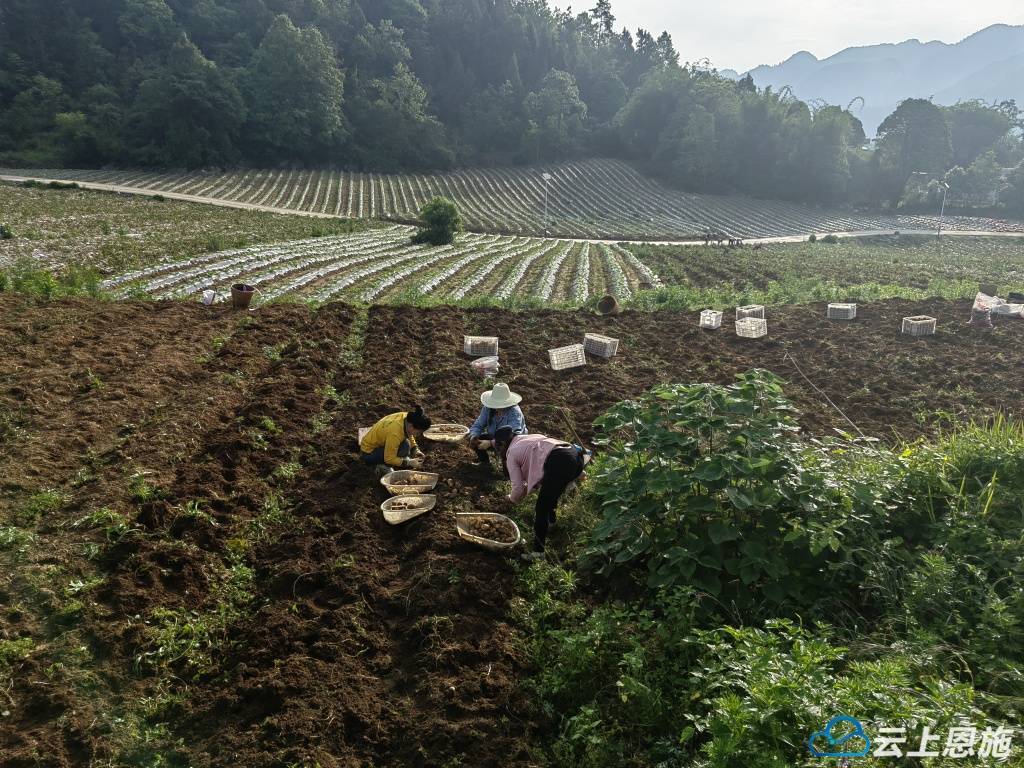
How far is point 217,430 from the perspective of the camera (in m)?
7.11

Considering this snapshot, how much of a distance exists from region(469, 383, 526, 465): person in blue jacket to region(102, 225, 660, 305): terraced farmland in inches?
335

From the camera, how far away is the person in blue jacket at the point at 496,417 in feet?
20.5

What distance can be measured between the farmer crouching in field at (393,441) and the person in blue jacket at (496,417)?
584 mm

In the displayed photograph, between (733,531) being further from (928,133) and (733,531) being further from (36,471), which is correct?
(928,133)

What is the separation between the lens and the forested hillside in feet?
167

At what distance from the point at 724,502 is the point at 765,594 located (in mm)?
708

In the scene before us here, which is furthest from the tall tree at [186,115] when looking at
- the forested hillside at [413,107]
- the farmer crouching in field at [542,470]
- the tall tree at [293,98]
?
the farmer crouching in field at [542,470]

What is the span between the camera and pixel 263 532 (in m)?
5.60

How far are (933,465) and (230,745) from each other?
555 centimetres

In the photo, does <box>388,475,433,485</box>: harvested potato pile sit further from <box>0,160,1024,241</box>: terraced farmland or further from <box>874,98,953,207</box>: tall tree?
<box>874,98,953,207</box>: tall tree

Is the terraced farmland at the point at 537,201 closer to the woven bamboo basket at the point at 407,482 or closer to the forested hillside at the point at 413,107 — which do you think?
the forested hillside at the point at 413,107

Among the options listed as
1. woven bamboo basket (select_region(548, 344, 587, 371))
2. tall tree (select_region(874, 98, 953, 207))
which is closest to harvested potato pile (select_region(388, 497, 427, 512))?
woven bamboo basket (select_region(548, 344, 587, 371))

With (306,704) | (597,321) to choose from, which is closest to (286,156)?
(597,321)

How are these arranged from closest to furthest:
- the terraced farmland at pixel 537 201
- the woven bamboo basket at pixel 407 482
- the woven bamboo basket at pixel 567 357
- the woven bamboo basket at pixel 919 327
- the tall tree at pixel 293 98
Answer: the woven bamboo basket at pixel 407 482 < the woven bamboo basket at pixel 567 357 < the woven bamboo basket at pixel 919 327 < the terraced farmland at pixel 537 201 < the tall tree at pixel 293 98
